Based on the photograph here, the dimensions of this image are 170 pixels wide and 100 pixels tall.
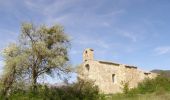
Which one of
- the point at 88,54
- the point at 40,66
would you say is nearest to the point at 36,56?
the point at 40,66

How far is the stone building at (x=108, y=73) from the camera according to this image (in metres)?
37.7

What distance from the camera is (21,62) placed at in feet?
86.6

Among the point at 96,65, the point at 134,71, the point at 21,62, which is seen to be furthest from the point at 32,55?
the point at 134,71

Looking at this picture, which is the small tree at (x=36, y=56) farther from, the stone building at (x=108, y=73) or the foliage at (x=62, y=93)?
the stone building at (x=108, y=73)

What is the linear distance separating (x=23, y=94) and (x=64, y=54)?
20.1ft

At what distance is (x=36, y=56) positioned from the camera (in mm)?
27125

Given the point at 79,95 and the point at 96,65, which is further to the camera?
the point at 96,65

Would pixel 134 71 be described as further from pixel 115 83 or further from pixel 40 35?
Answer: pixel 40 35

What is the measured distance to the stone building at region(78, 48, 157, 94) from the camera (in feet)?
124

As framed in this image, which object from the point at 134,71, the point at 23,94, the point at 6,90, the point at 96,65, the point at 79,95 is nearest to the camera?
the point at 23,94

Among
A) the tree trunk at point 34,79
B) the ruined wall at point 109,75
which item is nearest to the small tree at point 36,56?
the tree trunk at point 34,79

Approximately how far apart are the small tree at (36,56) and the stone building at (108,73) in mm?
9369

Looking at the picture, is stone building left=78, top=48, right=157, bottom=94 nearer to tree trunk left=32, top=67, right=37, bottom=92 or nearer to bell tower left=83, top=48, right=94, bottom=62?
bell tower left=83, top=48, right=94, bottom=62

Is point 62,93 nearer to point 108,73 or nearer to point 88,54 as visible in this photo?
point 88,54
